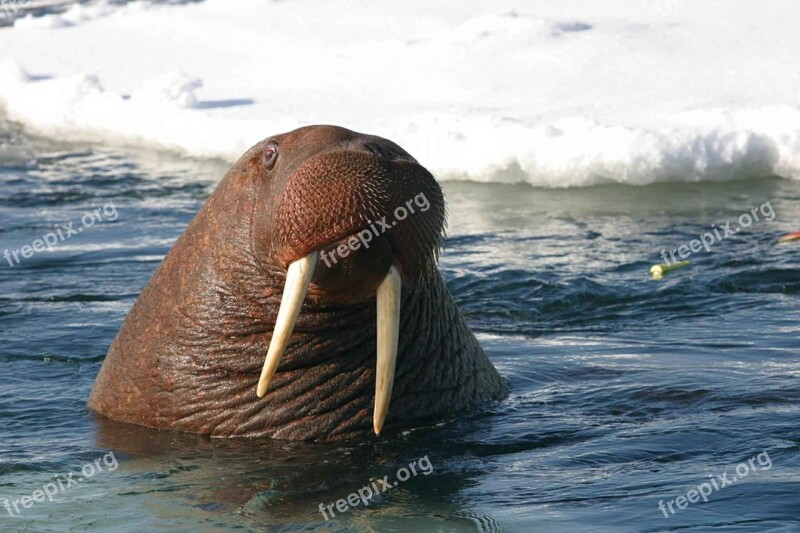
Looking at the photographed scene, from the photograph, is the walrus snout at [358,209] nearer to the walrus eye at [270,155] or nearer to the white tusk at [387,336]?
the white tusk at [387,336]

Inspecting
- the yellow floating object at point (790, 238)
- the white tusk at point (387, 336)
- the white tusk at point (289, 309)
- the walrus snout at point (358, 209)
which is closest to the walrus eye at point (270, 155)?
the walrus snout at point (358, 209)

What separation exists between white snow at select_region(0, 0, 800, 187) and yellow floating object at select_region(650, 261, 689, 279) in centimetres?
281

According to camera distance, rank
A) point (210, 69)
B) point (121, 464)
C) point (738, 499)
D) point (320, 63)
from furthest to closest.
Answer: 1. point (210, 69)
2. point (320, 63)
3. point (121, 464)
4. point (738, 499)

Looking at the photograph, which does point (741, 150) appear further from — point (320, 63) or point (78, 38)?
point (78, 38)

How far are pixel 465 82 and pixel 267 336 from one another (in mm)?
10015

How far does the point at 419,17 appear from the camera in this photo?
60.4 feet

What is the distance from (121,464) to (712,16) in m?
12.9

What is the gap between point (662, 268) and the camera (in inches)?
371

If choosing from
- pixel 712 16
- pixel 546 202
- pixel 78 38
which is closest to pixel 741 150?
pixel 546 202

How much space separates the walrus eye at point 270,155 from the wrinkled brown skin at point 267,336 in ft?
0.09

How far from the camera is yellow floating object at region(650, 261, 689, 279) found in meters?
9.36

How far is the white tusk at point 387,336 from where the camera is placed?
15.7ft

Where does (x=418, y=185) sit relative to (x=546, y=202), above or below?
above

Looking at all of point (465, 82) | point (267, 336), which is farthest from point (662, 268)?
point (465, 82)
